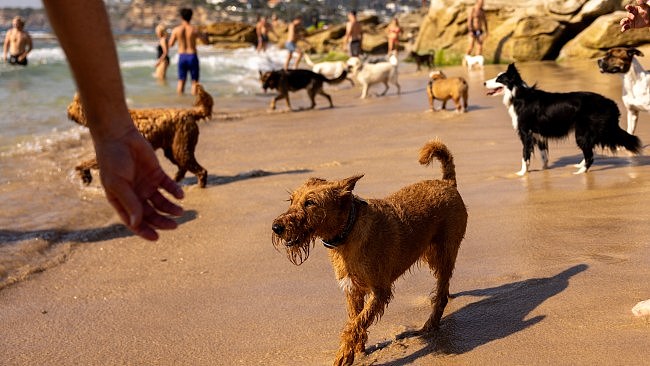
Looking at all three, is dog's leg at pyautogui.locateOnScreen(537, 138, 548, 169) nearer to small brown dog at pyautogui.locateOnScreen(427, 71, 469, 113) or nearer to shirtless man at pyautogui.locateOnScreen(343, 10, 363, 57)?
small brown dog at pyautogui.locateOnScreen(427, 71, 469, 113)

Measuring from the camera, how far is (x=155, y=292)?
5.40 metres

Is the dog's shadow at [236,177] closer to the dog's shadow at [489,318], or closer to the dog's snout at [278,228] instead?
the dog's shadow at [489,318]

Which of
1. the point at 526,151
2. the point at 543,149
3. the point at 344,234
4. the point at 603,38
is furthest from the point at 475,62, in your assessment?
the point at 344,234

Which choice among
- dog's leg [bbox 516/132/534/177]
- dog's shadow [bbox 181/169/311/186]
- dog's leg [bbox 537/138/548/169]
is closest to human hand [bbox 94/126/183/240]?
dog's leg [bbox 516/132/534/177]

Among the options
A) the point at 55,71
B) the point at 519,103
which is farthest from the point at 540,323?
the point at 55,71

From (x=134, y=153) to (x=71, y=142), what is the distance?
1164 cm

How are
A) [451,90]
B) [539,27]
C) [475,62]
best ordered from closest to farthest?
[451,90]
[475,62]
[539,27]

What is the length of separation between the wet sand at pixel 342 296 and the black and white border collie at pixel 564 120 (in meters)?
0.29

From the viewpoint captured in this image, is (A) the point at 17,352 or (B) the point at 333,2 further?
(B) the point at 333,2

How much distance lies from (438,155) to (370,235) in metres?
1.02

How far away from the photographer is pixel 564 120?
870 cm

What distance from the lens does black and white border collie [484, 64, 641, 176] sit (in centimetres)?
844

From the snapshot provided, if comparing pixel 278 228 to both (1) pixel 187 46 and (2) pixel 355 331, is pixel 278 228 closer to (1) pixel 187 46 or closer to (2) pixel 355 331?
(2) pixel 355 331

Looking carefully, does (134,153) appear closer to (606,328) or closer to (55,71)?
(606,328)
